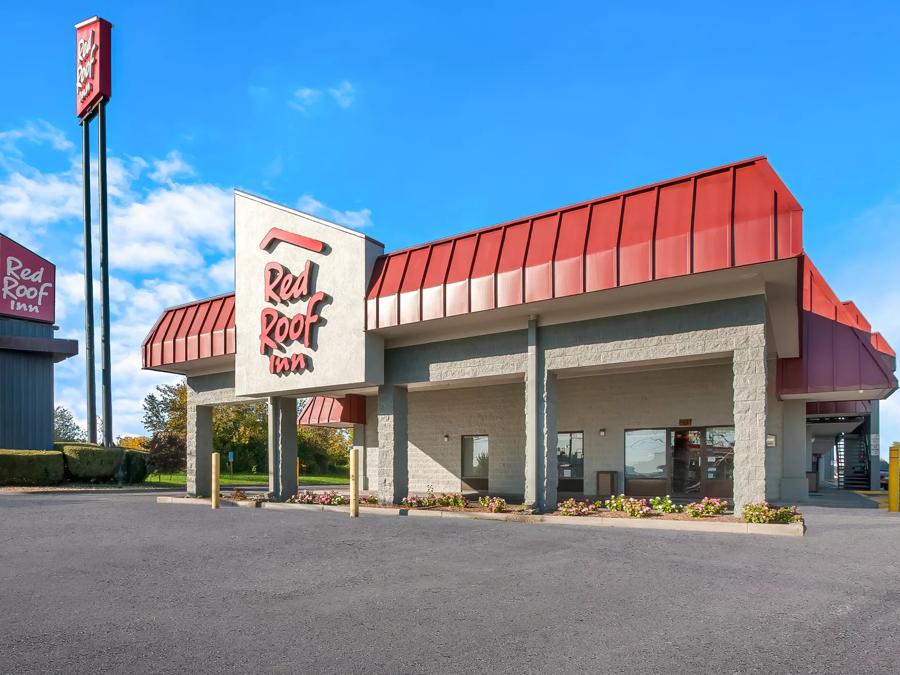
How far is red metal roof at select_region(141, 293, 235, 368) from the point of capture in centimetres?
2153

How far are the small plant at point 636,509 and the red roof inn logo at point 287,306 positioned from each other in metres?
9.45

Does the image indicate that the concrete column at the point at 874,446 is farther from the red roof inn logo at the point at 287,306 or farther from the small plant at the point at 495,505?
→ the red roof inn logo at the point at 287,306

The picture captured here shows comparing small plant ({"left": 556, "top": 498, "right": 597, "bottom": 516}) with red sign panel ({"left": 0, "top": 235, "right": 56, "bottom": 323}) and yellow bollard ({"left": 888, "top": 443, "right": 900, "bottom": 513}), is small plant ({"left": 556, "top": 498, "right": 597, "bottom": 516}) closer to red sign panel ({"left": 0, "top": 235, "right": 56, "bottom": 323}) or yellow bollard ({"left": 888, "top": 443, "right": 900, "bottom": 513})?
yellow bollard ({"left": 888, "top": 443, "right": 900, "bottom": 513})

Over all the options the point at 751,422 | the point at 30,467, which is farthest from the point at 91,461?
the point at 751,422

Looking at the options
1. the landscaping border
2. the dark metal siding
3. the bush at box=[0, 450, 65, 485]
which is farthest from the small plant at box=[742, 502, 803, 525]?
the dark metal siding

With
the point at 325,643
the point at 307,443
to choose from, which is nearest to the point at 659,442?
the point at 325,643

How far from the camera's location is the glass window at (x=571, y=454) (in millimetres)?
22500

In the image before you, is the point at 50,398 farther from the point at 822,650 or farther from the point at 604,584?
the point at 822,650

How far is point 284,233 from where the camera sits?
19.8 metres

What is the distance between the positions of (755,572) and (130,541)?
32.9 feet

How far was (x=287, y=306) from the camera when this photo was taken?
19.6 meters

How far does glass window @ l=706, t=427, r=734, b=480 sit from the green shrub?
95.4 feet

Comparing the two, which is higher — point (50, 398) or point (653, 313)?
point (653, 313)

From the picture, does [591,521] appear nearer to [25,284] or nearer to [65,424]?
[25,284]
